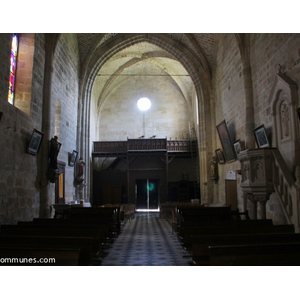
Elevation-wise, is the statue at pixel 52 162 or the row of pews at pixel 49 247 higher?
the statue at pixel 52 162

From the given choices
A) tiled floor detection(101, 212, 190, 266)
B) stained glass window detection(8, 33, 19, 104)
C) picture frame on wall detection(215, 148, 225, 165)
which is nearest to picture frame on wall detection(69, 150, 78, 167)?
stained glass window detection(8, 33, 19, 104)

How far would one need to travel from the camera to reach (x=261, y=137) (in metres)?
9.41

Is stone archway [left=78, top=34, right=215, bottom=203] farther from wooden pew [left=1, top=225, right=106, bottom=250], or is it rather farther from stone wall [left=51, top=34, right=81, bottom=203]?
wooden pew [left=1, top=225, right=106, bottom=250]

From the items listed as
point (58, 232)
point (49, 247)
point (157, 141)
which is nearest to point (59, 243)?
point (49, 247)

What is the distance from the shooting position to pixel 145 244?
773 centimetres

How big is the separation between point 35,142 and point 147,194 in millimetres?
13437

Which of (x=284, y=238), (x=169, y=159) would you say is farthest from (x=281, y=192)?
(x=169, y=159)

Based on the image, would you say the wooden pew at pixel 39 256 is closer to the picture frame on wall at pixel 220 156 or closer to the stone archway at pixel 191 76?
the picture frame on wall at pixel 220 156

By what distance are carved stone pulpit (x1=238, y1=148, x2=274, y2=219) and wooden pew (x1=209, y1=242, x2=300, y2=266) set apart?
3.56m

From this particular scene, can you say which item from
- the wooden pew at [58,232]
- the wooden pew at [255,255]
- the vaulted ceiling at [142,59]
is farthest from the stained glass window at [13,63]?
the wooden pew at [255,255]

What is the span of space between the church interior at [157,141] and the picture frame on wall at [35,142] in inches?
1.8

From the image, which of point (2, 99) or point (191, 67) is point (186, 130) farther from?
point (2, 99)

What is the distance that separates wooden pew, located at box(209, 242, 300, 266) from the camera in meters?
3.47

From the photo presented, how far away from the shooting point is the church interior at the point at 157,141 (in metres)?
6.35
